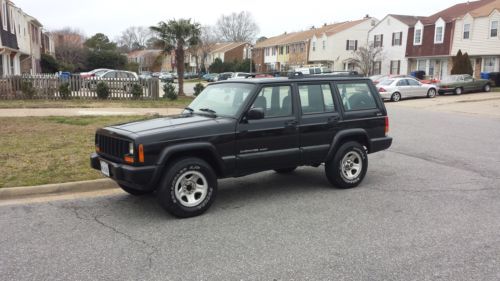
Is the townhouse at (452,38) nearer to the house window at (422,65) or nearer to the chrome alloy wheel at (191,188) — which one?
the house window at (422,65)

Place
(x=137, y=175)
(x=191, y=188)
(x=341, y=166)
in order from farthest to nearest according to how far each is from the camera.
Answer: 1. (x=341, y=166)
2. (x=191, y=188)
3. (x=137, y=175)

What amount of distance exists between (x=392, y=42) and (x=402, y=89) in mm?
21953

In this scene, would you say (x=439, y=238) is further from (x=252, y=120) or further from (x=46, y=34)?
(x=46, y=34)

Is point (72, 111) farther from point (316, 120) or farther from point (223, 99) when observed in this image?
point (316, 120)

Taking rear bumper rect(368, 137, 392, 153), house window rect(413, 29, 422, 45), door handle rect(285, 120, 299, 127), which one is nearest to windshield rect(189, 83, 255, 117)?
door handle rect(285, 120, 299, 127)

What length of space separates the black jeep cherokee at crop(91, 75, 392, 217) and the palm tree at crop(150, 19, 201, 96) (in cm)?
1889

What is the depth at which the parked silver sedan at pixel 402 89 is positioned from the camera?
1027 inches

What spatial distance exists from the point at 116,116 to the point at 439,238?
11.9m

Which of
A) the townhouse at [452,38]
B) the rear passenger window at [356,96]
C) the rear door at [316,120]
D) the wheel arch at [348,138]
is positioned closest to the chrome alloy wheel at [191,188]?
the rear door at [316,120]

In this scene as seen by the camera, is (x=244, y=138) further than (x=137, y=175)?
Yes

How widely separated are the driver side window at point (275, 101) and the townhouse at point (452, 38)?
98.0ft

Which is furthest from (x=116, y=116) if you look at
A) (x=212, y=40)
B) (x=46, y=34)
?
(x=212, y=40)

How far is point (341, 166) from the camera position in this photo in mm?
6699

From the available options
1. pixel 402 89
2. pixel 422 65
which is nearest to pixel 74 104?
pixel 402 89
